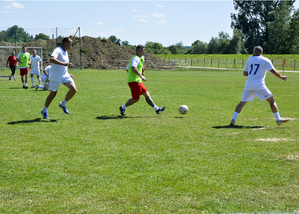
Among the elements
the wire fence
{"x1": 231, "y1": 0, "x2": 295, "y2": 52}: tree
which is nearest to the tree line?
{"x1": 231, "y1": 0, "x2": 295, "y2": 52}: tree

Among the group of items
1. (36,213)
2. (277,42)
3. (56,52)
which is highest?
(277,42)

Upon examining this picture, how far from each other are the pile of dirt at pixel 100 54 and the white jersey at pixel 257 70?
44964 millimetres

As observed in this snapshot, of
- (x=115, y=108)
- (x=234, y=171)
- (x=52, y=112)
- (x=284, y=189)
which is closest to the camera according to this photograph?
(x=284, y=189)

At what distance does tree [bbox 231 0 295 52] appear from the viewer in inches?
3676

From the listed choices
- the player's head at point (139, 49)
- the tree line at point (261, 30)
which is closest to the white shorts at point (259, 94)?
the player's head at point (139, 49)

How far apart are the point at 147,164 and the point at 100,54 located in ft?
194

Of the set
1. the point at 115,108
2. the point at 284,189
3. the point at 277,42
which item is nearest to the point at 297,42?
the point at 277,42

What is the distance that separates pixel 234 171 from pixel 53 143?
366 cm

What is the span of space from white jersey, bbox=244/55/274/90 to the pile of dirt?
44964mm

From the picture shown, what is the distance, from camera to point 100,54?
6281 cm

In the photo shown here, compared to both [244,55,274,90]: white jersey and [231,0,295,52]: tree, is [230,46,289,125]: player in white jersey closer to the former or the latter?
[244,55,274,90]: white jersey

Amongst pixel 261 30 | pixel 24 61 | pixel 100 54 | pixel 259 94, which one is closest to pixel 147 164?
pixel 259 94

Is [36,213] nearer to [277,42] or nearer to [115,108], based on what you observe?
[115,108]

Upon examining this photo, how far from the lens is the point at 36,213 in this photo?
3.59 metres
